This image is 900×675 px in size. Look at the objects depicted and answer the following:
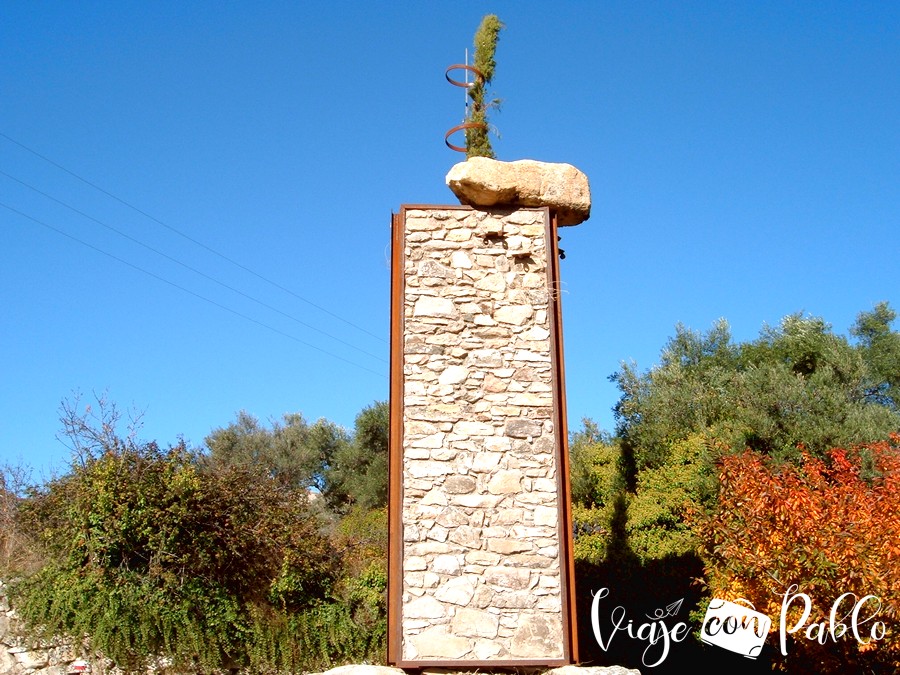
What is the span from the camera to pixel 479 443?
23.4 feet

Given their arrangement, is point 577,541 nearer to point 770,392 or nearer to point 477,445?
point 770,392

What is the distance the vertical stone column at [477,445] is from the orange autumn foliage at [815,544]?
2.63 m

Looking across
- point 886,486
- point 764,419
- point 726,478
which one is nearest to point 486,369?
point 726,478

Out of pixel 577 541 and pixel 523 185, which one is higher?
pixel 523 185

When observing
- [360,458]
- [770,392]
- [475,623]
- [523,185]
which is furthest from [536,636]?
[360,458]

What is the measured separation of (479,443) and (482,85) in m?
3.85

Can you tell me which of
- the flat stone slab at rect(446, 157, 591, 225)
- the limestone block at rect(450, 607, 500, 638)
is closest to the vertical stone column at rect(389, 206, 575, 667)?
the limestone block at rect(450, 607, 500, 638)

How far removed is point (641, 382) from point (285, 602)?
28.8 ft

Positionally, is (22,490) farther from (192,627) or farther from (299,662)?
(299,662)

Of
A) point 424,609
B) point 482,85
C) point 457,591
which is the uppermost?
point 482,85

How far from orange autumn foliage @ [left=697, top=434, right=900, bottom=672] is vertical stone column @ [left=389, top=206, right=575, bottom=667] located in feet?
8.62

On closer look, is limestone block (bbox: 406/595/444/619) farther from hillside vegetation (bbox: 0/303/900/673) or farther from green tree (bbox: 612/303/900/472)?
green tree (bbox: 612/303/900/472)

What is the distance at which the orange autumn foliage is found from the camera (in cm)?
768

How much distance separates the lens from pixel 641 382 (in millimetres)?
16172
